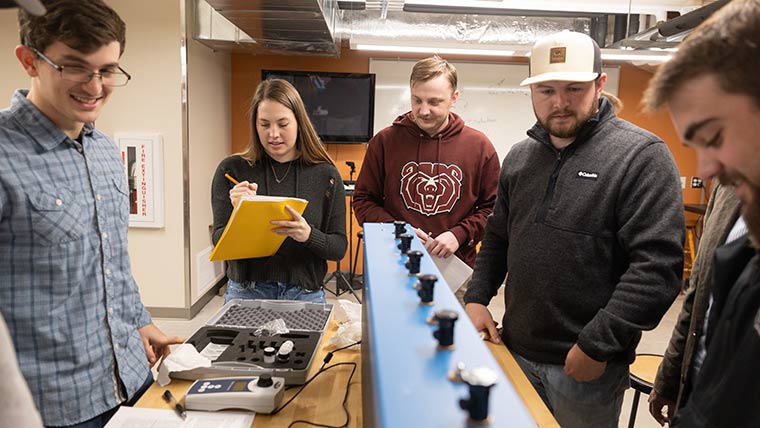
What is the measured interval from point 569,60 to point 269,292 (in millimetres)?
1192

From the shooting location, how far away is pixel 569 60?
50.7 inches

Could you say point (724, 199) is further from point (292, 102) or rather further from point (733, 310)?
point (292, 102)

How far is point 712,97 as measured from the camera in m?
0.61

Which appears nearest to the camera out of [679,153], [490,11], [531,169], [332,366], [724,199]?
[724,199]

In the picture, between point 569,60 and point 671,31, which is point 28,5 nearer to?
point 569,60

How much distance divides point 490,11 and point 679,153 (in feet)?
8.64

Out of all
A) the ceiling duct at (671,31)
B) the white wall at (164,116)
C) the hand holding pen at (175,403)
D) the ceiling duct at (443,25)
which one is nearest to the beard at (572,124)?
the hand holding pen at (175,403)

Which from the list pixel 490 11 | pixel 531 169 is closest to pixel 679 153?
pixel 490 11

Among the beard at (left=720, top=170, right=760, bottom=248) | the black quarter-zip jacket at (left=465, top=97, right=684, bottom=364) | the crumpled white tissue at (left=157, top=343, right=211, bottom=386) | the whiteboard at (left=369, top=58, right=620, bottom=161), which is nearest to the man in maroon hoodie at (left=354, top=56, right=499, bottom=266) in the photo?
the black quarter-zip jacket at (left=465, top=97, right=684, bottom=364)

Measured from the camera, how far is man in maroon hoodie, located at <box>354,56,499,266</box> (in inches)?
73.5

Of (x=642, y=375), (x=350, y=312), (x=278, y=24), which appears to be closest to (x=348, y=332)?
(x=350, y=312)

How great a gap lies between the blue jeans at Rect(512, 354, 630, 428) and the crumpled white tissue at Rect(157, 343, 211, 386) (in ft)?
3.05

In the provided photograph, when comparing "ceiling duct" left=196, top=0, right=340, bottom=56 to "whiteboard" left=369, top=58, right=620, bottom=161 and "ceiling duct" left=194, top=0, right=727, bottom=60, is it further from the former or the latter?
"whiteboard" left=369, top=58, right=620, bottom=161

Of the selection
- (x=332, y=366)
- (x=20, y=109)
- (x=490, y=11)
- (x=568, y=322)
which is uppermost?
(x=490, y=11)
